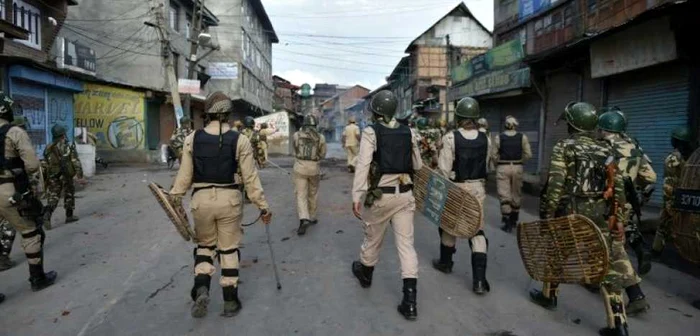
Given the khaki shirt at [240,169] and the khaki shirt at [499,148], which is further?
the khaki shirt at [499,148]

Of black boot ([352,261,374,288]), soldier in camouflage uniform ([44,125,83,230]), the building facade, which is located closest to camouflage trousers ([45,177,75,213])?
soldier in camouflage uniform ([44,125,83,230])

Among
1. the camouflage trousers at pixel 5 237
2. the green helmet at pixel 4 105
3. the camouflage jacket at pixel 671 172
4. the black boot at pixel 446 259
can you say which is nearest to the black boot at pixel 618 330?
the black boot at pixel 446 259

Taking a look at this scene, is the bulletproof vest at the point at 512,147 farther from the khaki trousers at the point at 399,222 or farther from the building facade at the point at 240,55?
the building facade at the point at 240,55

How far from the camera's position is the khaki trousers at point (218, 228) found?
405cm

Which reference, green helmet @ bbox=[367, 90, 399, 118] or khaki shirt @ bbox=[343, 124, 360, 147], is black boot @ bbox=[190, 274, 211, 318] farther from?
khaki shirt @ bbox=[343, 124, 360, 147]

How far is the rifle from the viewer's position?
3.86 meters

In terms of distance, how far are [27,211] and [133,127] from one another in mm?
18954

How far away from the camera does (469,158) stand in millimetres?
5098

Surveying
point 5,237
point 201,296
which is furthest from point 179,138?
point 201,296

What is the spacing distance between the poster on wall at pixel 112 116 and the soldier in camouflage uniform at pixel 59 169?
46.9 ft

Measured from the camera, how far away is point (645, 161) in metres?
4.65

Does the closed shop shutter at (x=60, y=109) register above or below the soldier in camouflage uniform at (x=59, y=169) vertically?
above

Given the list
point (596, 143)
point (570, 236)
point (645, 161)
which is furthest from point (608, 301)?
point (645, 161)

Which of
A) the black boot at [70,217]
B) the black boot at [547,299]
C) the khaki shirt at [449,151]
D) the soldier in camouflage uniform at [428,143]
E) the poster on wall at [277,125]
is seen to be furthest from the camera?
the poster on wall at [277,125]
